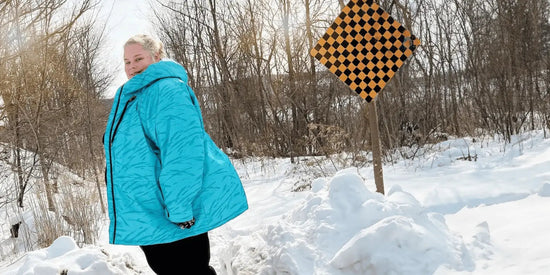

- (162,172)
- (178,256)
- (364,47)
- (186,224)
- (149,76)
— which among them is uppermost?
(364,47)

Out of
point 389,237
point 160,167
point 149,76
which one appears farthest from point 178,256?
point 389,237

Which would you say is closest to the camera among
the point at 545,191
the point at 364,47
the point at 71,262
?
the point at 71,262

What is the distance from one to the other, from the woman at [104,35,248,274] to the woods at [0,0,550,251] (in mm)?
4468

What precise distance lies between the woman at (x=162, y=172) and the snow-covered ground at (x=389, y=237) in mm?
1004

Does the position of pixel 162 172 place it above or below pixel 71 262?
above

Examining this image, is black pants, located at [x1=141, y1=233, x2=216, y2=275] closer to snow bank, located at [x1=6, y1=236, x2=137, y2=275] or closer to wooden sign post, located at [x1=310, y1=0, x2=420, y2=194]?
snow bank, located at [x1=6, y1=236, x2=137, y2=275]

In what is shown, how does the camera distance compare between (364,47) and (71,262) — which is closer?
(71,262)

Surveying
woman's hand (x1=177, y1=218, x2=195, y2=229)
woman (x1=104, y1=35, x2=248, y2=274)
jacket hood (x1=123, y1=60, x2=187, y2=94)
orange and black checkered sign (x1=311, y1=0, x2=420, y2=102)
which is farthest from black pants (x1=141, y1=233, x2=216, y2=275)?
orange and black checkered sign (x1=311, y1=0, x2=420, y2=102)

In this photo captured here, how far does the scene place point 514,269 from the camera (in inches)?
74.4

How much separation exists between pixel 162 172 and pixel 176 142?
14 cm

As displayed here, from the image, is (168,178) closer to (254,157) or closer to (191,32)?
(254,157)

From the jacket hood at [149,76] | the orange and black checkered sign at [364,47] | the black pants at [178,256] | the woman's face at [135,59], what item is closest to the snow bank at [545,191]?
the orange and black checkered sign at [364,47]

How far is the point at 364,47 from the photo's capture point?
138 inches

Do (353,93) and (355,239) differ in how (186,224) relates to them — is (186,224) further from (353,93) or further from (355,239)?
(353,93)
